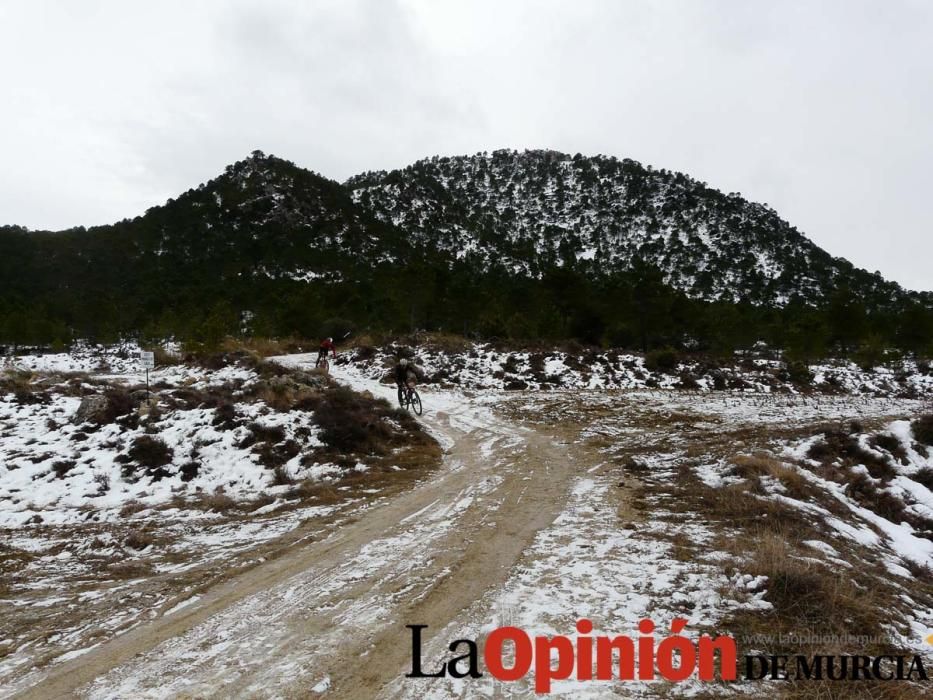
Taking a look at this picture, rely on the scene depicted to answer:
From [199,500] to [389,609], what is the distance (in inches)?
225

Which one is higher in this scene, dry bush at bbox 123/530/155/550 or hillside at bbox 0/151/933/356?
hillside at bbox 0/151/933/356

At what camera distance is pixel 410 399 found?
1712 centimetres

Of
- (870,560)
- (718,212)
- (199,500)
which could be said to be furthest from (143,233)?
(718,212)

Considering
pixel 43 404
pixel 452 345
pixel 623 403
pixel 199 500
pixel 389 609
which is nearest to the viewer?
pixel 389 609

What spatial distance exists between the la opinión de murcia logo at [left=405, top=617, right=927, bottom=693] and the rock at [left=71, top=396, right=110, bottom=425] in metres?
11.8

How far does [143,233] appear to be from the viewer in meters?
111

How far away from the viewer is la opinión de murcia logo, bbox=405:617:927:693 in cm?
371

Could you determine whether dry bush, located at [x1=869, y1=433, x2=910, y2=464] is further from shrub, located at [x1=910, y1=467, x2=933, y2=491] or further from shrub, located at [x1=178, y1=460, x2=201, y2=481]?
shrub, located at [x1=178, y1=460, x2=201, y2=481]

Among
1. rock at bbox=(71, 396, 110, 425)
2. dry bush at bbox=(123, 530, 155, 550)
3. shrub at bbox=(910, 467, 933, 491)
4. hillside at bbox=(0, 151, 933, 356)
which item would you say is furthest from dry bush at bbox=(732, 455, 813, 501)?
hillside at bbox=(0, 151, 933, 356)

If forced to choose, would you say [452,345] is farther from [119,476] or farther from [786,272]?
[786,272]

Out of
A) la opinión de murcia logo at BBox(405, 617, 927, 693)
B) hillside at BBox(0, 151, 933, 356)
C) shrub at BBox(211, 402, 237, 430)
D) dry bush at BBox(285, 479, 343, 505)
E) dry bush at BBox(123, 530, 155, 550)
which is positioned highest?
hillside at BBox(0, 151, 933, 356)

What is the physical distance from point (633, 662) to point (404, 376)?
1336cm

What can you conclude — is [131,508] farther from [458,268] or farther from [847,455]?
[458,268]

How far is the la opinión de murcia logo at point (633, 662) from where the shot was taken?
3715mm
